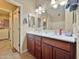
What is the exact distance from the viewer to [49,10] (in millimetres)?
4457

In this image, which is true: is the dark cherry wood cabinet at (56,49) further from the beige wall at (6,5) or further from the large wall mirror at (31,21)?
the beige wall at (6,5)

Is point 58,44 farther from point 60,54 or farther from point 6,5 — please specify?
point 6,5

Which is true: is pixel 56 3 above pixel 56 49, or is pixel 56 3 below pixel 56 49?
above

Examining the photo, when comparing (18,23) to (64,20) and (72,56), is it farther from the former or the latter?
(72,56)

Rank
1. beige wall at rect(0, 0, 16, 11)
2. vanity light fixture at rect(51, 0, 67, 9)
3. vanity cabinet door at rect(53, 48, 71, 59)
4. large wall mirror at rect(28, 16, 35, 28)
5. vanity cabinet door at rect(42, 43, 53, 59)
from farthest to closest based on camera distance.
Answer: beige wall at rect(0, 0, 16, 11), large wall mirror at rect(28, 16, 35, 28), vanity light fixture at rect(51, 0, 67, 9), vanity cabinet door at rect(42, 43, 53, 59), vanity cabinet door at rect(53, 48, 71, 59)

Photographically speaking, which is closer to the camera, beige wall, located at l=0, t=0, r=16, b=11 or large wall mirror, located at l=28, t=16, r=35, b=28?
large wall mirror, located at l=28, t=16, r=35, b=28

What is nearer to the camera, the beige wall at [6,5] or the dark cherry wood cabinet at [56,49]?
the dark cherry wood cabinet at [56,49]

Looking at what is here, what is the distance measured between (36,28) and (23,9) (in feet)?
3.90

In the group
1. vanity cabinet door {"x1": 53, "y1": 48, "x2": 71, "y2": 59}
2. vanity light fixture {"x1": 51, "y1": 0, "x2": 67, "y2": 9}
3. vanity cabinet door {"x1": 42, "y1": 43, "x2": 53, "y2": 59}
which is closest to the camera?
vanity cabinet door {"x1": 53, "y1": 48, "x2": 71, "y2": 59}

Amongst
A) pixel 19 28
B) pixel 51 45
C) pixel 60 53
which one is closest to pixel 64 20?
pixel 51 45

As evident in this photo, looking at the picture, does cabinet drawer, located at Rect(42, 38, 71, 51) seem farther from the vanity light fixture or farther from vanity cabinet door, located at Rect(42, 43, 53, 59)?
the vanity light fixture

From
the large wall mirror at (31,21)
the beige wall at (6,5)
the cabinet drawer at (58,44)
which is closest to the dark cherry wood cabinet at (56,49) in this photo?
the cabinet drawer at (58,44)

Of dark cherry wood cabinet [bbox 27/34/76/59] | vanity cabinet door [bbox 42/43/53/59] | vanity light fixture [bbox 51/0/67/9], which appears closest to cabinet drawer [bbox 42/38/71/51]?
dark cherry wood cabinet [bbox 27/34/76/59]

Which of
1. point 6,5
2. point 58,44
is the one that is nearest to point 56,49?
point 58,44
